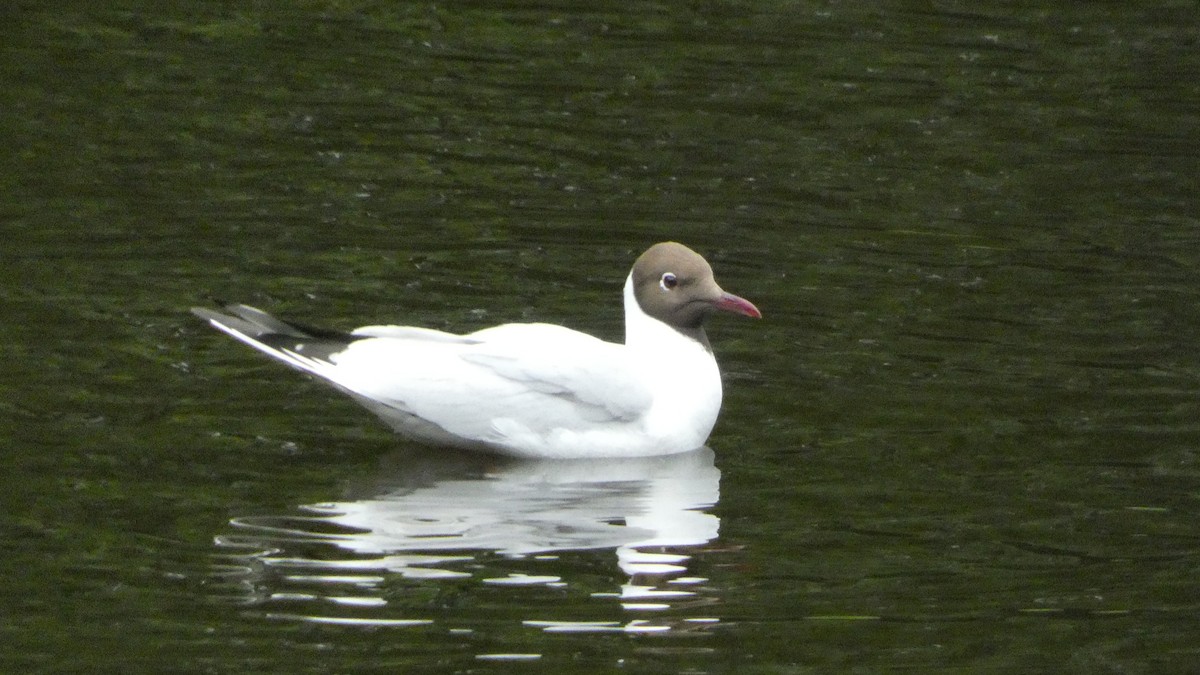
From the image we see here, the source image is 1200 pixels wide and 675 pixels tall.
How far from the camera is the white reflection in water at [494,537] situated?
7.95 m

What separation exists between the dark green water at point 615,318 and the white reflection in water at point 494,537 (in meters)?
0.02

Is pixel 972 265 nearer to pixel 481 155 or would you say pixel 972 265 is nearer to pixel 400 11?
pixel 481 155

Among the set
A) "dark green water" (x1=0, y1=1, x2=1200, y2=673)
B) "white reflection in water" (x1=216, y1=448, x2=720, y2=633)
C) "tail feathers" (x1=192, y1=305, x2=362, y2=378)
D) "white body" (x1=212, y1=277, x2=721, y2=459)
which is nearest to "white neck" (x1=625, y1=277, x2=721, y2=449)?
"white body" (x1=212, y1=277, x2=721, y2=459)

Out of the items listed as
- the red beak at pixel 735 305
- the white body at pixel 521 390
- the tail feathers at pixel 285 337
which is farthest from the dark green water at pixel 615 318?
the red beak at pixel 735 305

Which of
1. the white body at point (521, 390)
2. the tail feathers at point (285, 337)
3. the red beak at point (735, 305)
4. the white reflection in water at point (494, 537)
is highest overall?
the red beak at point (735, 305)

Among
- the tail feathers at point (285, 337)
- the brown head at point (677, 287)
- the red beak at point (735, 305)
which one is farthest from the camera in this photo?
the brown head at point (677, 287)

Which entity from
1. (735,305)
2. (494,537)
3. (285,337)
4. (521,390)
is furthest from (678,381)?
(285,337)

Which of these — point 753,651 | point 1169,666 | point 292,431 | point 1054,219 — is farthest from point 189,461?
point 1054,219

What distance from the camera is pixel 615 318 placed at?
1142 cm

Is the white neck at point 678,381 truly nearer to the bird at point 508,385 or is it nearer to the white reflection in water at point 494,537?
the bird at point 508,385

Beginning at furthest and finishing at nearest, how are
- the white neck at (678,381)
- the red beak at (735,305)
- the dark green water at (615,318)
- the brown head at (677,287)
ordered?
the brown head at (677,287) → the red beak at (735,305) → the white neck at (678,381) → the dark green water at (615,318)

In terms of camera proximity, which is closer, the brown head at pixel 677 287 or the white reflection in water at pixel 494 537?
the white reflection in water at pixel 494 537

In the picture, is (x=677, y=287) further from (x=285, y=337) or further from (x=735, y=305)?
(x=285, y=337)

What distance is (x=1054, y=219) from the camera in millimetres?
13078
